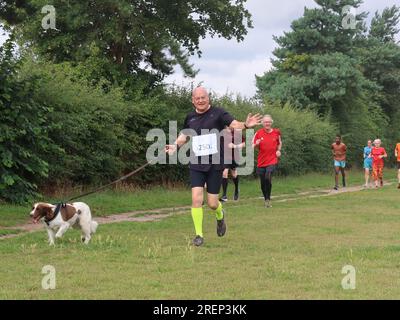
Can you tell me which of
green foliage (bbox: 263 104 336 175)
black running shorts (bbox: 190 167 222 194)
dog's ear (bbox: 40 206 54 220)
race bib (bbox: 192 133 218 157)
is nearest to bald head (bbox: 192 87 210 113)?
race bib (bbox: 192 133 218 157)

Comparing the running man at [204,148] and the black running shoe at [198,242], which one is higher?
the running man at [204,148]

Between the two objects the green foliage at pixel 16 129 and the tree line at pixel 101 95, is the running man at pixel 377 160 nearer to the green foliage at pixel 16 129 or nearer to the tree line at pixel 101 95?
the tree line at pixel 101 95

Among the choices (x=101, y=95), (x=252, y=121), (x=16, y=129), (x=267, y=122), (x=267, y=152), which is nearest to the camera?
(x=252, y=121)

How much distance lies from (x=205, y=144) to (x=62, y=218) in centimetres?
244

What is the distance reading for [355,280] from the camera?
6.64 m

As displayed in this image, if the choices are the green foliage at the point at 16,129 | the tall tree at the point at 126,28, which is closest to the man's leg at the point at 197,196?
the green foliage at the point at 16,129

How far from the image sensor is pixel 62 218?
9.58 m

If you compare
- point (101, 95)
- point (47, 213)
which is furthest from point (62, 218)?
point (101, 95)

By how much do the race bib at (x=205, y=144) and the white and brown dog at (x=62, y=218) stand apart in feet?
6.73

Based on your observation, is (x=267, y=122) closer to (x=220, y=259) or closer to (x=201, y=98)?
(x=201, y=98)

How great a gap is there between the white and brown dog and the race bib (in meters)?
2.05

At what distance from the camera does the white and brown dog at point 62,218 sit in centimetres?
943
